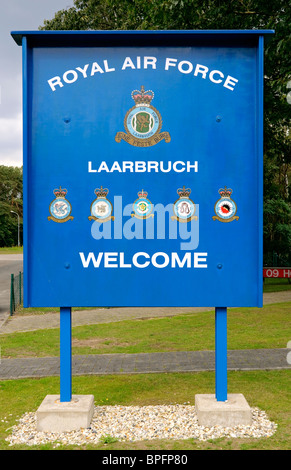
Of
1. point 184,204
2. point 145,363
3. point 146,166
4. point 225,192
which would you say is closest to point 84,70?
point 146,166

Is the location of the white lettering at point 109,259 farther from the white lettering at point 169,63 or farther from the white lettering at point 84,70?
the white lettering at point 169,63

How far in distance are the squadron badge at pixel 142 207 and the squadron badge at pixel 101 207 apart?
0.29 metres

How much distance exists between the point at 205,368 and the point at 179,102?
4666mm

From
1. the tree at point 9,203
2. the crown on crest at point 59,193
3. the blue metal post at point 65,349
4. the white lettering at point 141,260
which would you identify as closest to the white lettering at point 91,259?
the white lettering at point 141,260

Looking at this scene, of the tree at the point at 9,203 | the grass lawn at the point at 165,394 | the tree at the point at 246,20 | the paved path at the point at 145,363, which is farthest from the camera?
the tree at the point at 9,203

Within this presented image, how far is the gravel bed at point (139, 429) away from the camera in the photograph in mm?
5070

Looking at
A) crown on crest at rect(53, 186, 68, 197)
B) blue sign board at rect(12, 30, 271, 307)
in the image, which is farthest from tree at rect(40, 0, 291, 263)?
crown on crest at rect(53, 186, 68, 197)

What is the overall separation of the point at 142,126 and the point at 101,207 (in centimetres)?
107

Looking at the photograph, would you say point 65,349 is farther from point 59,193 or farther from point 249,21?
point 249,21

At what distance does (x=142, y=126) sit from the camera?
5.30 m

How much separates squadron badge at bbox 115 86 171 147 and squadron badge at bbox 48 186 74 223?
92 cm

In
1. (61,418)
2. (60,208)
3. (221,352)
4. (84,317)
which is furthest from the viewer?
(84,317)

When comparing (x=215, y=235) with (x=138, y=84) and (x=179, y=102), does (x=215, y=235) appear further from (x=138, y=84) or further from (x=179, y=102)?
(x=138, y=84)

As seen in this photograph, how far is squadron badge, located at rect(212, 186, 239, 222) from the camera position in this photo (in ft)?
17.5
